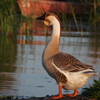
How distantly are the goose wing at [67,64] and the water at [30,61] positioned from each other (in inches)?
44.6

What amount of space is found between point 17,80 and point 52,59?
206 centimetres

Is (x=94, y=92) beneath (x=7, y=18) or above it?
beneath

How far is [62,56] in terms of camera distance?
6715mm

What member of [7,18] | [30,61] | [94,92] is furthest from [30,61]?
[7,18]

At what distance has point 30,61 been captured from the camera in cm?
1082

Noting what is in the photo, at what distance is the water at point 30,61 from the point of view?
798 centimetres

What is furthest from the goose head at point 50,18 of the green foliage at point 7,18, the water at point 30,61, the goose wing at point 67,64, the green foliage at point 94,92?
the green foliage at point 7,18

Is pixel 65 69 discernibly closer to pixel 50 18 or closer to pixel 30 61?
pixel 50 18

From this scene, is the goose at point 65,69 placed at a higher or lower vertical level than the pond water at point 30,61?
higher

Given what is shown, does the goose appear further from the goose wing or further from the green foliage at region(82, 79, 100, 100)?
the green foliage at region(82, 79, 100, 100)

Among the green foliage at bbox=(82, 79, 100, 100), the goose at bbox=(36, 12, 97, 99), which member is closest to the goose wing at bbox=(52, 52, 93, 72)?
the goose at bbox=(36, 12, 97, 99)

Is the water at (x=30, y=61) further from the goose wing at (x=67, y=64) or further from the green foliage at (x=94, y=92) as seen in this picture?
the goose wing at (x=67, y=64)

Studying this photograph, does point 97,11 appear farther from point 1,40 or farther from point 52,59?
point 52,59

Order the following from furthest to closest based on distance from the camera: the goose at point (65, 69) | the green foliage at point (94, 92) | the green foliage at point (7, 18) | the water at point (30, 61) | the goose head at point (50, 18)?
the green foliage at point (7, 18), the water at point (30, 61), the goose head at point (50, 18), the green foliage at point (94, 92), the goose at point (65, 69)
